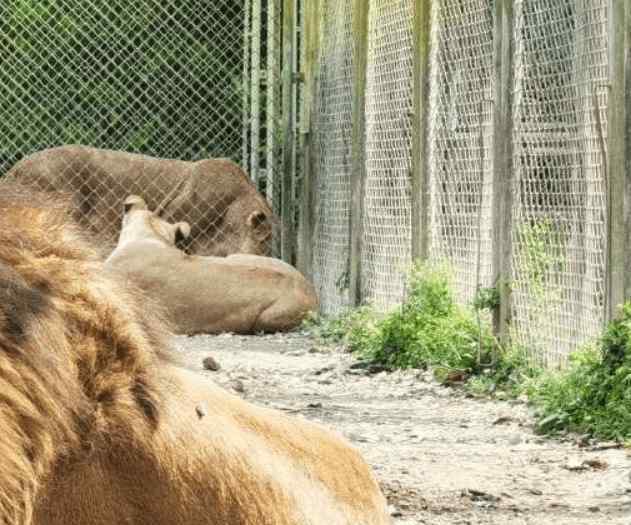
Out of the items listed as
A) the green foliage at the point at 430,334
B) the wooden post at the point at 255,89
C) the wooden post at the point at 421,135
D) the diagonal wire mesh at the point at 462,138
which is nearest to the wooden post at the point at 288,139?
the wooden post at the point at 255,89

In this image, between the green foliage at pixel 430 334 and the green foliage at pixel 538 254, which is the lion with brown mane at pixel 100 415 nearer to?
the green foliage at pixel 538 254

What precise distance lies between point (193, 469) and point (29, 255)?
0.38 m

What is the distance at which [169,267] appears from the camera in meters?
11.8

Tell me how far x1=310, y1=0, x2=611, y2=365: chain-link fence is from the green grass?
146mm

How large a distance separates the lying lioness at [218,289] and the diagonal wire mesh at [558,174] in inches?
154

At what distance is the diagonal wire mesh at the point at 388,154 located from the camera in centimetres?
1009

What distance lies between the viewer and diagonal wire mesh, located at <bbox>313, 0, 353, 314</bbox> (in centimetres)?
1178

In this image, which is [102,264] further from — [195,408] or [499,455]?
[499,455]

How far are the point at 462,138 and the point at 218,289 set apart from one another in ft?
10.5

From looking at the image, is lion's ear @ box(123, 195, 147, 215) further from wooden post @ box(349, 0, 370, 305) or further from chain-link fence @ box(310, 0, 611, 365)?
wooden post @ box(349, 0, 370, 305)

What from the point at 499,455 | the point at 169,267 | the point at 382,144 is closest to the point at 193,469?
the point at 499,455

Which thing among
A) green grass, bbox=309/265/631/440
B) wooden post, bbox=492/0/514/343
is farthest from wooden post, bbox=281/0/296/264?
wooden post, bbox=492/0/514/343

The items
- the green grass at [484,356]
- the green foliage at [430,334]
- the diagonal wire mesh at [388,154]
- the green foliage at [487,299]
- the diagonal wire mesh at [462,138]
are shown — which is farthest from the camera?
the diagonal wire mesh at [388,154]

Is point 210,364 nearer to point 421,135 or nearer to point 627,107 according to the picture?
point 421,135
